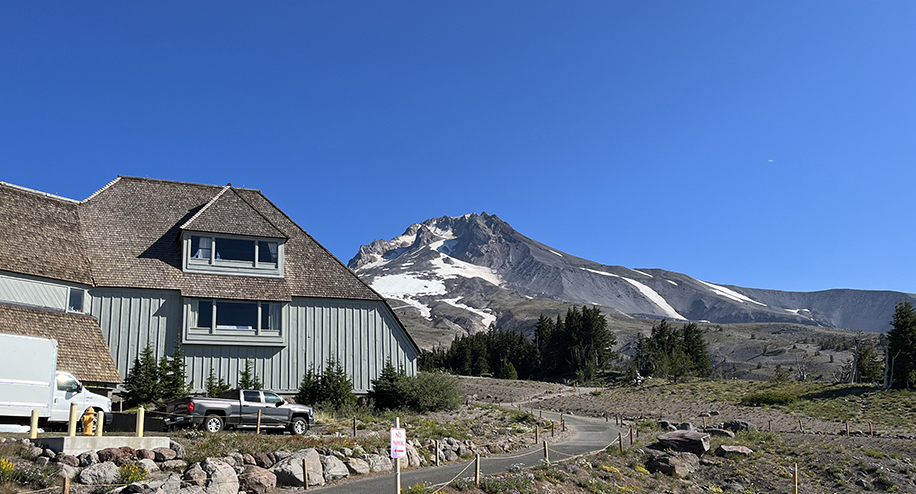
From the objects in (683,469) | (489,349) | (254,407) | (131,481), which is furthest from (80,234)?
(489,349)

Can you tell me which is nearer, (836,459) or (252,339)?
(836,459)

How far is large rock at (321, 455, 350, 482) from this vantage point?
17.9 m

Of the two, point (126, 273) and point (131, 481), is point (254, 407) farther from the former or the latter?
point (126, 273)

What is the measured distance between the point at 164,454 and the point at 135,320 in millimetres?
15969

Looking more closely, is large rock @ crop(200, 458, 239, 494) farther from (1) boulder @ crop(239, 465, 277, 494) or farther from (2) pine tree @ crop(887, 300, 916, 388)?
(2) pine tree @ crop(887, 300, 916, 388)

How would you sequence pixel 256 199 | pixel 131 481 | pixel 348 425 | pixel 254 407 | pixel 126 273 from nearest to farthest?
pixel 131 481 → pixel 254 407 → pixel 348 425 → pixel 126 273 → pixel 256 199

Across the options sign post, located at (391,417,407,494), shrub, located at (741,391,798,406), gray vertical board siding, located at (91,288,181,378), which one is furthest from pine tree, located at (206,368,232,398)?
shrub, located at (741,391,798,406)

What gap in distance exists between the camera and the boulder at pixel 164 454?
16.4 metres

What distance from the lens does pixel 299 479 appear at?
55.1 feet

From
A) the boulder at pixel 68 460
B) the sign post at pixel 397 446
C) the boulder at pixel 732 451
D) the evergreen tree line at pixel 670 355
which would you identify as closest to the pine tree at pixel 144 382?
the boulder at pixel 68 460

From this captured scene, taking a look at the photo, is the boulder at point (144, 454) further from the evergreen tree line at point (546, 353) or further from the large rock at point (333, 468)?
the evergreen tree line at point (546, 353)

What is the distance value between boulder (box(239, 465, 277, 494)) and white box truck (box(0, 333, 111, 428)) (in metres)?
6.70

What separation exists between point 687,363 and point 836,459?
47.0 metres

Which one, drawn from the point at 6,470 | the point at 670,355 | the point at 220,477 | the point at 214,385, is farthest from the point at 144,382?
the point at 670,355
